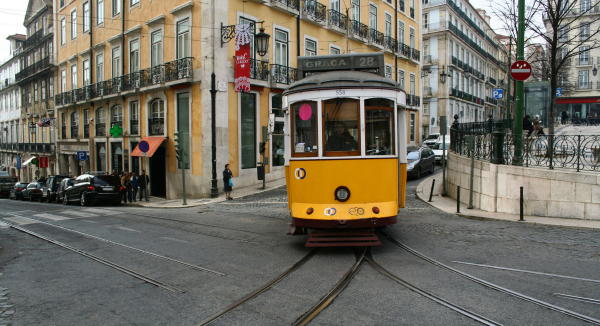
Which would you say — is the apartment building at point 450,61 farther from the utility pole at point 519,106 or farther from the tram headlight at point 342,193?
the tram headlight at point 342,193

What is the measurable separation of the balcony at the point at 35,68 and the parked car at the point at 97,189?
21.4 meters

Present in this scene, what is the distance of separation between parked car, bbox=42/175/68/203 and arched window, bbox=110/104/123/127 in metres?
4.43

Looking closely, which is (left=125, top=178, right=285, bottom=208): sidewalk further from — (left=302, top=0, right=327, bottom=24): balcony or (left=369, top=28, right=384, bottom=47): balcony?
(left=369, top=28, right=384, bottom=47): balcony

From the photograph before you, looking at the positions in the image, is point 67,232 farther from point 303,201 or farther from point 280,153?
point 280,153

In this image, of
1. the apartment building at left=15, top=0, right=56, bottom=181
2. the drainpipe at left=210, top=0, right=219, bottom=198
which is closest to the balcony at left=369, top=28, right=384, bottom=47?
the drainpipe at left=210, top=0, right=219, bottom=198

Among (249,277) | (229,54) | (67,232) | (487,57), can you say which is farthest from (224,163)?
(487,57)

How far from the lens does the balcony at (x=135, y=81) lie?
2189 centimetres

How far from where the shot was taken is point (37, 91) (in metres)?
44.3

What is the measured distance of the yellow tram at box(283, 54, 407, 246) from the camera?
827 centimetres

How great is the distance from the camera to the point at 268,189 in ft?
69.6

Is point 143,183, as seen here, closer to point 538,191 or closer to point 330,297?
point 538,191

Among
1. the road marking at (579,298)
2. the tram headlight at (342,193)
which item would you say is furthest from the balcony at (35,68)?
the road marking at (579,298)

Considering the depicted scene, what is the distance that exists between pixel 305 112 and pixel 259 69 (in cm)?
1488

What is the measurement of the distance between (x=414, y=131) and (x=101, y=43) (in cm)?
2540
